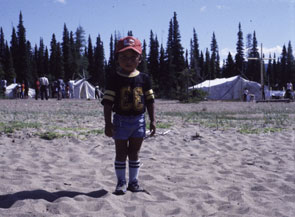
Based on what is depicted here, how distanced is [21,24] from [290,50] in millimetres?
68867

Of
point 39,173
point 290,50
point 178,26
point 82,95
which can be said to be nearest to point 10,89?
point 82,95

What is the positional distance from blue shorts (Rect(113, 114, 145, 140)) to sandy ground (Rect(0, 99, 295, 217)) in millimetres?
599

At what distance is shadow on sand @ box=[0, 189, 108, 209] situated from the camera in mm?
2889

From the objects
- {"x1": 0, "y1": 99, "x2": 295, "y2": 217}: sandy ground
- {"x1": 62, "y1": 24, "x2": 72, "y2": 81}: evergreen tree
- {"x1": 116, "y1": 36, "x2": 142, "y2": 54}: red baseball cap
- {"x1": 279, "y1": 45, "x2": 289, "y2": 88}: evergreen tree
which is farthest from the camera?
{"x1": 279, "y1": 45, "x2": 289, "y2": 88}: evergreen tree

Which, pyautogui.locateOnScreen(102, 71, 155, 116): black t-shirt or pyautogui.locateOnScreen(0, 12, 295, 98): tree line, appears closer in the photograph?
pyautogui.locateOnScreen(102, 71, 155, 116): black t-shirt

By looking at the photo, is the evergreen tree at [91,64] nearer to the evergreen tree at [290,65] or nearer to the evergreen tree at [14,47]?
the evergreen tree at [14,47]

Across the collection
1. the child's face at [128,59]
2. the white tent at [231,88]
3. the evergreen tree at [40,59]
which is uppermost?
the evergreen tree at [40,59]

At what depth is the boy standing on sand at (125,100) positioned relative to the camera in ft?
10.2

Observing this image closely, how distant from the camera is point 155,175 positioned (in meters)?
3.96

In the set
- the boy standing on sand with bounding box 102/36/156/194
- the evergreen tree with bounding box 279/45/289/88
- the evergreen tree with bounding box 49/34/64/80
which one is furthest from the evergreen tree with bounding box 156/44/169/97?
the boy standing on sand with bounding box 102/36/156/194

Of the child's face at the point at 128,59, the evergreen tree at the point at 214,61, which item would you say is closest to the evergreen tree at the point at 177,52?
the evergreen tree at the point at 214,61

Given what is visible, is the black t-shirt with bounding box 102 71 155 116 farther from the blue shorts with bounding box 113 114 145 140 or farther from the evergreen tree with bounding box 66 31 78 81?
the evergreen tree with bounding box 66 31 78 81

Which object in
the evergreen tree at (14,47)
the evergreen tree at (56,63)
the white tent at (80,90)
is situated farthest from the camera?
the evergreen tree at (56,63)

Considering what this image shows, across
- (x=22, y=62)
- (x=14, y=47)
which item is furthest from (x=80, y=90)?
(x=14, y=47)
